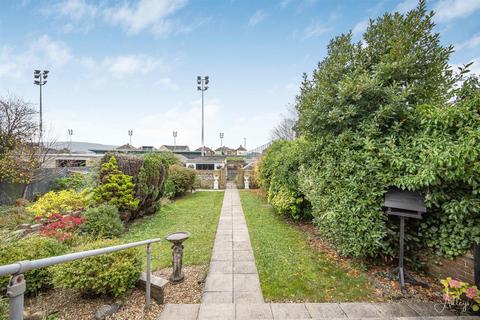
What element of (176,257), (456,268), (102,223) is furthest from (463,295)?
(102,223)

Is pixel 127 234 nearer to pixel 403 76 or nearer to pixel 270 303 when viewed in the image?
pixel 270 303

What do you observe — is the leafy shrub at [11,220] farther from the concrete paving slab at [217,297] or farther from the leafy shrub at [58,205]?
the concrete paving slab at [217,297]

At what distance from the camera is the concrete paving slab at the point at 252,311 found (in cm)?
267

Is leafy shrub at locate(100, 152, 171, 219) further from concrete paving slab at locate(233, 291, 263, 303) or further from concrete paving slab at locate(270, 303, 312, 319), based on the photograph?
concrete paving slab at locate(270, 303, 312, 319)

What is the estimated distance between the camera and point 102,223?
5371 mm

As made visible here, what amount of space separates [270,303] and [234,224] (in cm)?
416

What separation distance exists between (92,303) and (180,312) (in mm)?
1241

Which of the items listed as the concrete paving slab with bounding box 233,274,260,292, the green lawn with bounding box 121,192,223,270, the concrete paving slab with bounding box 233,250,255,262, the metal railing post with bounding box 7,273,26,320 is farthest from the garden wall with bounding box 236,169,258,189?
the metal railing post with bounding box 7,273,26,320

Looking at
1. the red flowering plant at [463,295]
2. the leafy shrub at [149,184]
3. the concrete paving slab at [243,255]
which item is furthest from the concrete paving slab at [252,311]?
the leafy shrub at [149,184]

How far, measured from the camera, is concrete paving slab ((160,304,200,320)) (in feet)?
8.68

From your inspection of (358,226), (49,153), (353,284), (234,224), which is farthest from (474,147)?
(49,153)

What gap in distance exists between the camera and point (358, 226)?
3.71 meters

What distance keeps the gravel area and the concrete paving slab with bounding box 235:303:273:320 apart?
68cm

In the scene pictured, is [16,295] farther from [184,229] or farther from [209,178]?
[209,178]
